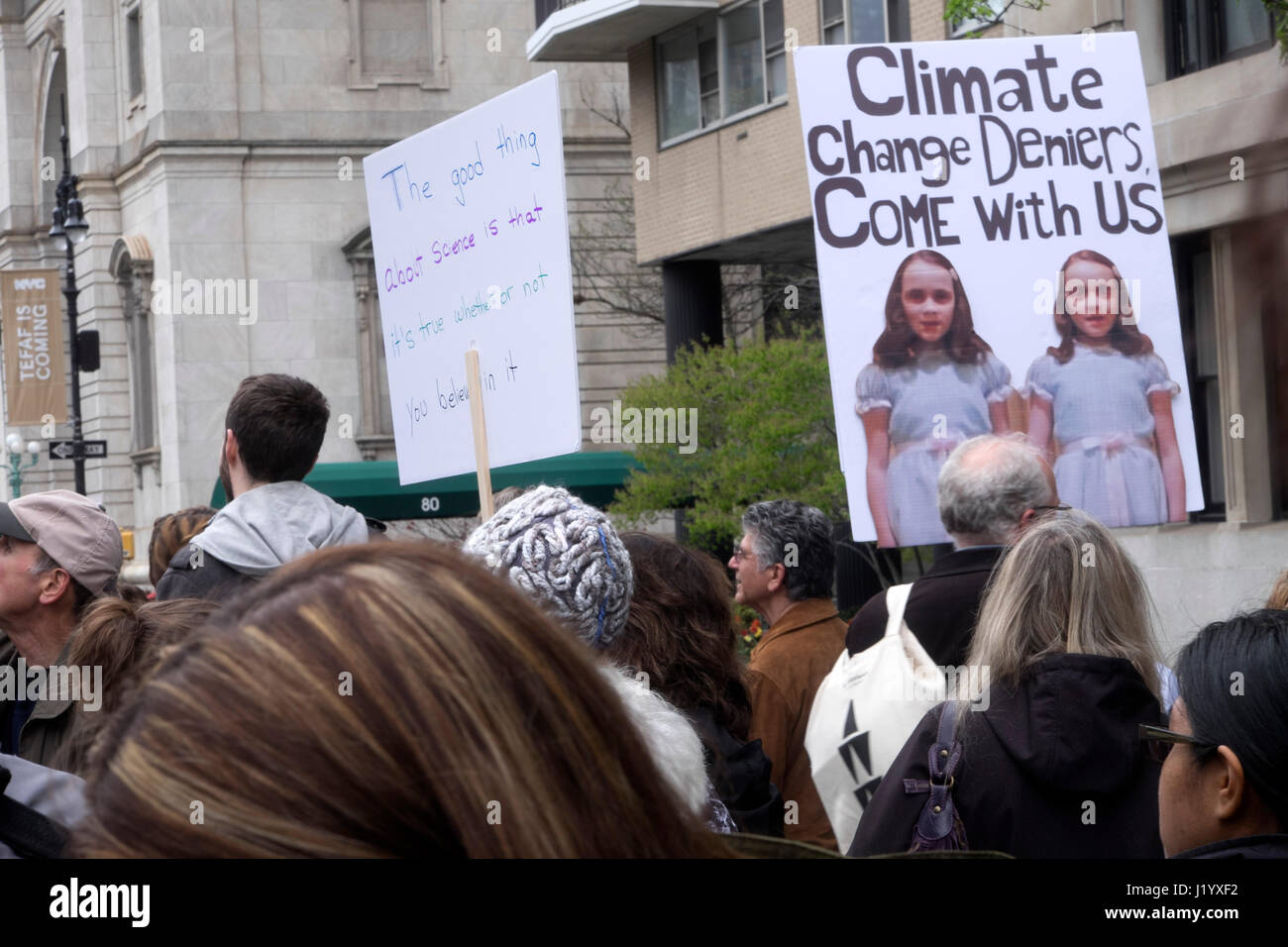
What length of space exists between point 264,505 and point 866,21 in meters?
16.2

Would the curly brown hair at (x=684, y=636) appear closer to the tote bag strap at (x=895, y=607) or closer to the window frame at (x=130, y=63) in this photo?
the tote bag strap at (x=895, y=607)

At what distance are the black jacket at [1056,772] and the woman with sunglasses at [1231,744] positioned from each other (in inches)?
20.9

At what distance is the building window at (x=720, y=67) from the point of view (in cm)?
2170

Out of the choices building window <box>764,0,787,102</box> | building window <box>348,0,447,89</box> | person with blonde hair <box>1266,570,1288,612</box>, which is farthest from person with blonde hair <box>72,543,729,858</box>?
building window <box>348,0,447,89</box>

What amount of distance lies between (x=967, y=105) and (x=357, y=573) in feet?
15.7

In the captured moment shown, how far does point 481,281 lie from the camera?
17.6 ft

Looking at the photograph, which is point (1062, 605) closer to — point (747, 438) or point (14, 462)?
point (747, 438)

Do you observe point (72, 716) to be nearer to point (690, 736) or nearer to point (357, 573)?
point (690, 736)

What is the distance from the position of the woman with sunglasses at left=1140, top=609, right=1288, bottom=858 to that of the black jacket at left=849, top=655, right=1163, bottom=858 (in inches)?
20.9

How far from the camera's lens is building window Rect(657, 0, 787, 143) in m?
21.7

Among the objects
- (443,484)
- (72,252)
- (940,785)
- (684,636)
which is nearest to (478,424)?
(684,636)

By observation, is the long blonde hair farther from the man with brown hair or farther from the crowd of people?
the man with brown hair

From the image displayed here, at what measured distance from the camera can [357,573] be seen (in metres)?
1.15
